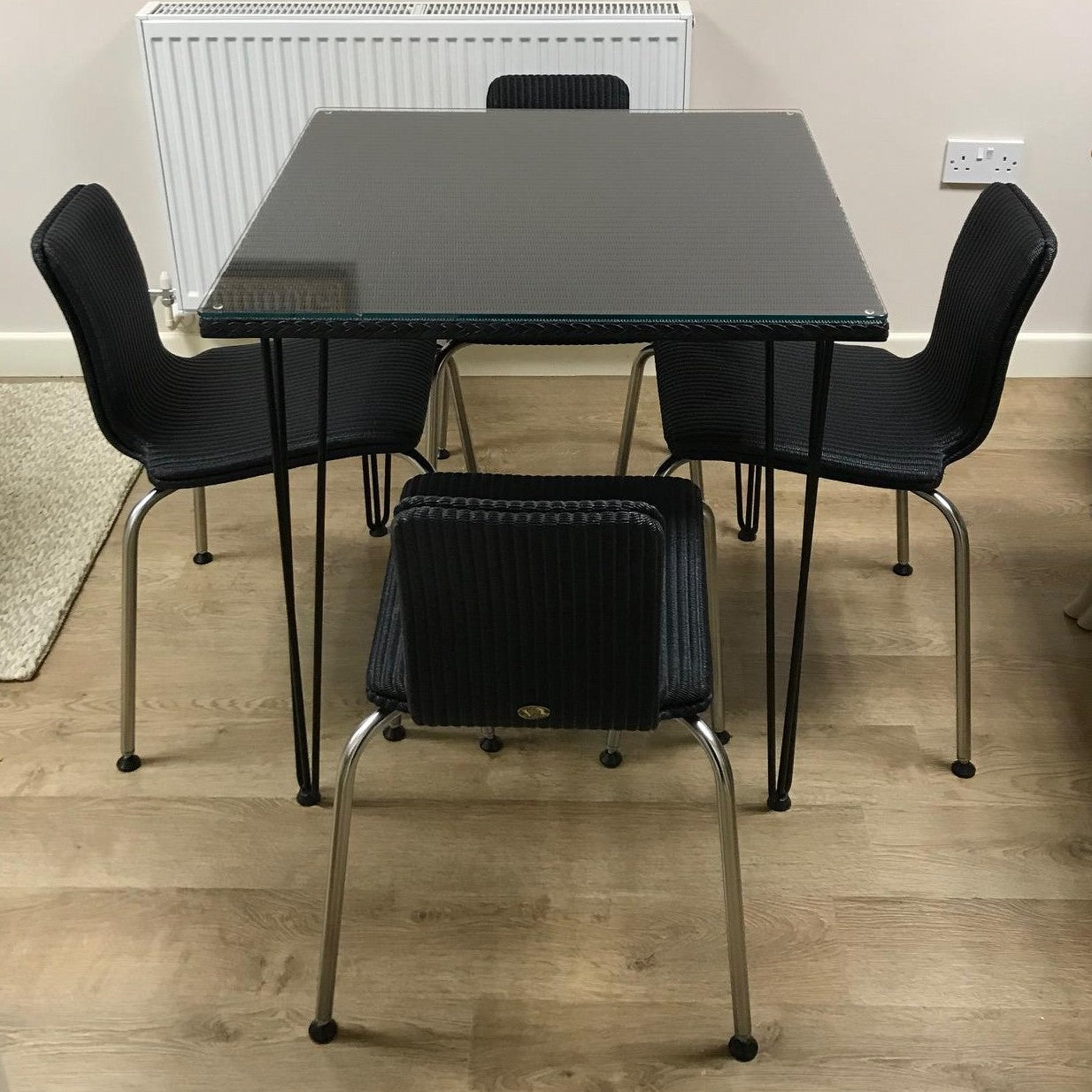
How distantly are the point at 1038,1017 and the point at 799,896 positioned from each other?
319 millimetres

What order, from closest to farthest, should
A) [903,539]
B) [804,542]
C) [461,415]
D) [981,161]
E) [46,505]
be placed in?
[804,542]
[903,539]
[461,415]
[46,505]
[981,161]

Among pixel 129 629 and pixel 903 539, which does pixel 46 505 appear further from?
pixel 903 539

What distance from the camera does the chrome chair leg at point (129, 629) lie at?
5.57 feet

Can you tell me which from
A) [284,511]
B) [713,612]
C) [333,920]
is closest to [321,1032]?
[333,920]

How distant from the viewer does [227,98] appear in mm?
2641

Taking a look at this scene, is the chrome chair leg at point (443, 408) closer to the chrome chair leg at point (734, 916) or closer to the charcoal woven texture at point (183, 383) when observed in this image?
the charcoal woven texture at point (183, 383)

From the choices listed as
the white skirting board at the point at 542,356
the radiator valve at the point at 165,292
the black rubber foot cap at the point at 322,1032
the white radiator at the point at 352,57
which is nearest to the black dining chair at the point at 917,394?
the black rubber foot cap at the point at 322,1032

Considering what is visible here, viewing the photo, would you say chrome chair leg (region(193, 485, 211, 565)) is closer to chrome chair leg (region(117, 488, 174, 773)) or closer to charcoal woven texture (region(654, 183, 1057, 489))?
chrome chair leg (region(117, 488, 174, 773))

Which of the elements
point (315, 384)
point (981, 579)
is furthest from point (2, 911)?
point (981, 579)

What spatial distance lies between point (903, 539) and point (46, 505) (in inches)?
66.0

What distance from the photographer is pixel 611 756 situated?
1.86 meters

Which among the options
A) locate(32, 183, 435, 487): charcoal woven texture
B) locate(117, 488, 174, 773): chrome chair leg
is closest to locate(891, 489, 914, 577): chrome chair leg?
locate(32, 183, 435, 487): charcoal woven texture

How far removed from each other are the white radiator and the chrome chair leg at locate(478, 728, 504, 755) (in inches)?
57.8

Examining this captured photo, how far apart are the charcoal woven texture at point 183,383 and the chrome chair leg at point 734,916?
686 mm
